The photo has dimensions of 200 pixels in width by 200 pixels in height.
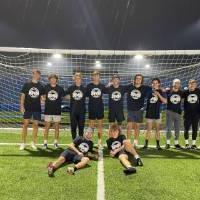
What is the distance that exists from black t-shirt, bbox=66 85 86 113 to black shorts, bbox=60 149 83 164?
1.96 m

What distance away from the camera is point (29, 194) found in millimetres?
5469

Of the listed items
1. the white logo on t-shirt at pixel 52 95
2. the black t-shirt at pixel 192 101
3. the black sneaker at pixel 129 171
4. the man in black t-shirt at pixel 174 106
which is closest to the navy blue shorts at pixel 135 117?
the man in black t-shirt at pixel 174 106

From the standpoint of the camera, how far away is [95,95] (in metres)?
9.63

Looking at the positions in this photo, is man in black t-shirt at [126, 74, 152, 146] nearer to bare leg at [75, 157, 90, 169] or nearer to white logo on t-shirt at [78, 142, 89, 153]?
white logo on t-shirt at [78, 142, 89, 153]

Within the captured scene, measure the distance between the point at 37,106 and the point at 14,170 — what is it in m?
2.77

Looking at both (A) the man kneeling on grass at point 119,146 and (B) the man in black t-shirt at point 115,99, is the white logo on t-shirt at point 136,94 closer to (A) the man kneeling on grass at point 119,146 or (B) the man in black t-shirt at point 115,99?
(B) the man in black t-shirt at point 115,99

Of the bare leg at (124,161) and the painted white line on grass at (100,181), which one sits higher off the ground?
the bare leg at (124,161)

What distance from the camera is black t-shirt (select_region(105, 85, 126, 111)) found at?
31.8 ft

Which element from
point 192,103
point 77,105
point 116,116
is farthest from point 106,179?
point 192,103

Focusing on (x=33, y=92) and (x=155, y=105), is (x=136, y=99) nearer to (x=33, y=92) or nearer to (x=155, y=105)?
(x=155, y=105)

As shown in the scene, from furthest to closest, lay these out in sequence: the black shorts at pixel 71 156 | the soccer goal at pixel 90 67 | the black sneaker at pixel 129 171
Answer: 1. the soccer goal at pixel 90 67
2. the black shorts at pixel 71 156
3. the black sneaker at pixel 129 171

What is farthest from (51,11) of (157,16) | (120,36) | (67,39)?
(157,16)

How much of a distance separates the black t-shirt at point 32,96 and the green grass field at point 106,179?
127 centimetres

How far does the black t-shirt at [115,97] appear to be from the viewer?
381 inches
